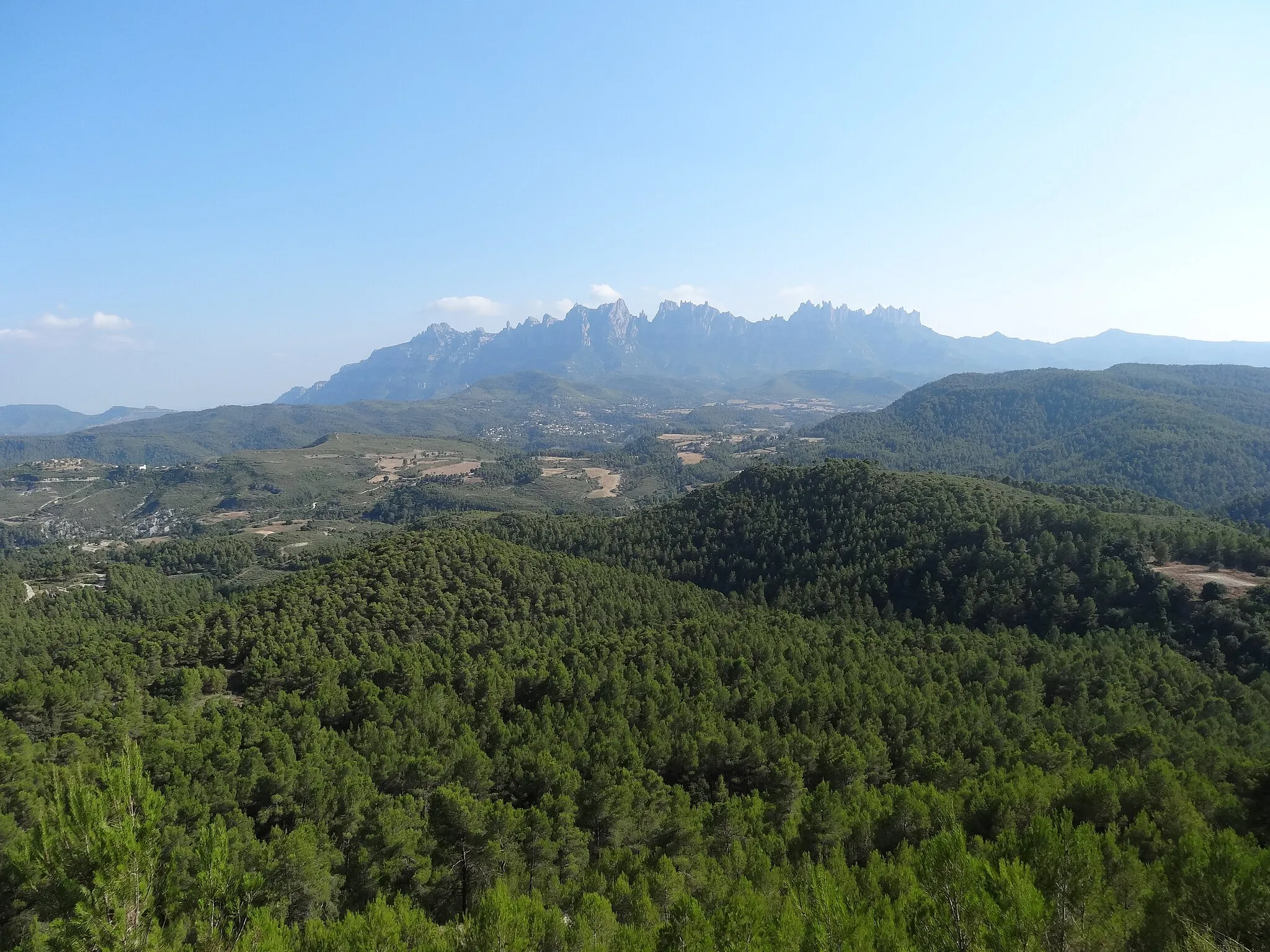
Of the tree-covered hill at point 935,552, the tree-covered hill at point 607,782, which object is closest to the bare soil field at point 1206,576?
the tree-covered hill at point 935,552

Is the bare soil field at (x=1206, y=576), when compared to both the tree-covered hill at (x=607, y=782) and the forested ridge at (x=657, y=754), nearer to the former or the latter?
the forested ridge at (x=657, y=754)

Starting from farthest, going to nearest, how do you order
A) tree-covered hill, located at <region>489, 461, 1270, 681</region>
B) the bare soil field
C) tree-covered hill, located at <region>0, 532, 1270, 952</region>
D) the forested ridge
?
tree-covered hill, located at <region>489, 461, 1270, 681</region>
the bare soil field
the forested ridge
tree-covered hill, located at <region>0, 532, 1270, 952</region>

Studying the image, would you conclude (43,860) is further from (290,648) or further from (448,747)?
(290,648)

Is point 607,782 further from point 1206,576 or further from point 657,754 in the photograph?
point 1206,576

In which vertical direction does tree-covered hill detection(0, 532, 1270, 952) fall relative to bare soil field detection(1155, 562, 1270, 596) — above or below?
above

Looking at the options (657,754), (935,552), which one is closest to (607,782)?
(657,754)

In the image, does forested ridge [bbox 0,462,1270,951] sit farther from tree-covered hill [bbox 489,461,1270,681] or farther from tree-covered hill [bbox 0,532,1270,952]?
tree-covered hill [bbox 489,461,1270,681]

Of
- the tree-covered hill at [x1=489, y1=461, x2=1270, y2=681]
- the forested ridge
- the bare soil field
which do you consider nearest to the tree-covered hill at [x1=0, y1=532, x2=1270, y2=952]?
the forested ridge
